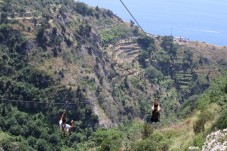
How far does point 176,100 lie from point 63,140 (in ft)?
139

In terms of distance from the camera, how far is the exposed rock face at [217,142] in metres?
17.7

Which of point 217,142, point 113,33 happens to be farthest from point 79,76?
point 217,142

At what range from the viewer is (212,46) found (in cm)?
13238

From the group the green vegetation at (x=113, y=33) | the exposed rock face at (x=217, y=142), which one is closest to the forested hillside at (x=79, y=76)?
the green vegetation at (x=113, y=33)

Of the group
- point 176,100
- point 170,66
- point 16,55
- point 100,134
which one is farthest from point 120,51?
point 100,134

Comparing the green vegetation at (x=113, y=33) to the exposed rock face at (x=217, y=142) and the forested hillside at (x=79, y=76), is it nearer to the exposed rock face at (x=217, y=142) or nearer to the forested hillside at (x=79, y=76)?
the forested hillside at (x=79, y=76)

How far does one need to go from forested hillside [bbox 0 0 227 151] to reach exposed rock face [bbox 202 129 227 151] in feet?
74.6

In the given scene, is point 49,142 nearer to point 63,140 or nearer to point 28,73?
point 63,140

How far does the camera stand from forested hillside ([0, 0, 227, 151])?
2776 inches

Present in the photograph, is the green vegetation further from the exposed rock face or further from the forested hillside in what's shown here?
the exposed rock face

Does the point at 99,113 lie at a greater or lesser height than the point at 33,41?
lesser

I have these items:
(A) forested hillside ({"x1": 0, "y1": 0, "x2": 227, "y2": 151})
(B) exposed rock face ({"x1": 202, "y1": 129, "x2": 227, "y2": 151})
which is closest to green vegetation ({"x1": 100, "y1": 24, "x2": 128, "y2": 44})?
(A) forested hillside ({"x1": 0, "y1": 0, "x2": 227, "y2": 151})

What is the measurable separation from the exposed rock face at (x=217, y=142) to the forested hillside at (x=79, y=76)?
22.8m

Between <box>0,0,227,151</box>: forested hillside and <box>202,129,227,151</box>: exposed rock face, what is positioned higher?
<box>202,129,227,151</box>: exposed rock face
